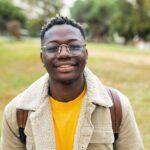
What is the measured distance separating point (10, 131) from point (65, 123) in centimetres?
40

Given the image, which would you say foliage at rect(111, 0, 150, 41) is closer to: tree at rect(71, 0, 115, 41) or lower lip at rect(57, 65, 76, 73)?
tree at rect(71, 0, 115, 41)

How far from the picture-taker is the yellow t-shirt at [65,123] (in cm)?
312

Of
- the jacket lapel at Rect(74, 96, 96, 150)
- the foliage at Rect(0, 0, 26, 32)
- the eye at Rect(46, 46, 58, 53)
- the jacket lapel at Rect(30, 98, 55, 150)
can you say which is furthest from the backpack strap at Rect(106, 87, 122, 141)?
the foliage at Rect(0, 0, 26, 32)

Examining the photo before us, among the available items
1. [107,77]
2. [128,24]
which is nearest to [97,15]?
[128,24]

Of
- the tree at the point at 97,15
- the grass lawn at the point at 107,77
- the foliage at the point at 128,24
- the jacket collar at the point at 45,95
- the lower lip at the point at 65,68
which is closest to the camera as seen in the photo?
the lower lip at the point at 65,68

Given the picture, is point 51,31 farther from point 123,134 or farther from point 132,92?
point 132,92

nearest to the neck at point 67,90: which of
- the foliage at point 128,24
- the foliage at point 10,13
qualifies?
the foliage at point 128,24

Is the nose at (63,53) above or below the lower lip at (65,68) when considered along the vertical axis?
above

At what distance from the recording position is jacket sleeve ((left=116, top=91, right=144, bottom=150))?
10.5 ft

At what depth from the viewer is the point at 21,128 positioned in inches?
127

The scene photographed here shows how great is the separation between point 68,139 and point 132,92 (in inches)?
410

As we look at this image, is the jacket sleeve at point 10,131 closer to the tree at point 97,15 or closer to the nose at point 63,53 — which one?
the nose at point 63,53

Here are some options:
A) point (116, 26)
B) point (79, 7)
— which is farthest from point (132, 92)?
point (79, 7)

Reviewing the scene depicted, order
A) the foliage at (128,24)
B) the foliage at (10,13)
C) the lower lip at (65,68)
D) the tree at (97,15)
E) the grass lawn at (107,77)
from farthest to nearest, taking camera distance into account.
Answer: the tree at (97,15) → the foliage at (10,13) → the foliage at (128,24) → the grass lawn at (107,77) → the lower lip at (65,68)
